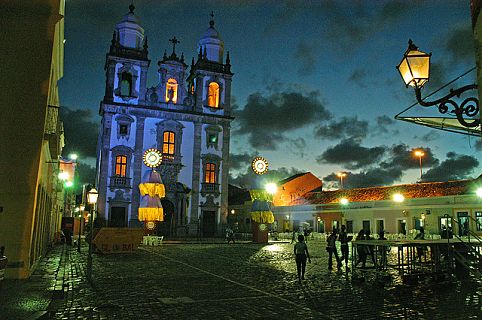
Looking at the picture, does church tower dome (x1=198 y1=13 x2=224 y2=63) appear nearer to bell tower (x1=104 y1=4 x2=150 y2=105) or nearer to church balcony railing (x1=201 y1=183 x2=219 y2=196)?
bell tower (x1=104 y1=4 x2=150 y2=105)

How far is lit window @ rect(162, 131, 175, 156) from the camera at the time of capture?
38.0 m

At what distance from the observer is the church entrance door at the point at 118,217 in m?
35.4

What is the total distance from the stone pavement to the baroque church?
22.2m

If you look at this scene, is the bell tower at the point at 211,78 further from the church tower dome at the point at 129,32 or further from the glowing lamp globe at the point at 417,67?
the glowing lamp globe at the point at 417,67

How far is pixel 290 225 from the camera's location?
49375 mm

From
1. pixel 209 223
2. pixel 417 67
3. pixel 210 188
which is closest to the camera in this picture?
pixel 417 67

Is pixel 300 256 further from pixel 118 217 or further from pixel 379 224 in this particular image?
pixel 379 224

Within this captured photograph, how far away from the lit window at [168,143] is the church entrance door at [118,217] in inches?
249

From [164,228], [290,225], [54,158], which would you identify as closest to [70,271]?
[54,158]

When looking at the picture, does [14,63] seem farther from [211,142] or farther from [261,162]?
[211,142]

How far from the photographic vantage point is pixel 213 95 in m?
41.5

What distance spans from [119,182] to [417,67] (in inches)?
1260

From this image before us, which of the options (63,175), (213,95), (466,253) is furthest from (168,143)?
(466,253)

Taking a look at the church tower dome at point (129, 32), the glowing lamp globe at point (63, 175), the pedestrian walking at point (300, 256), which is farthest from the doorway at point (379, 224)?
the pedestrian walking at point (300, 256)
